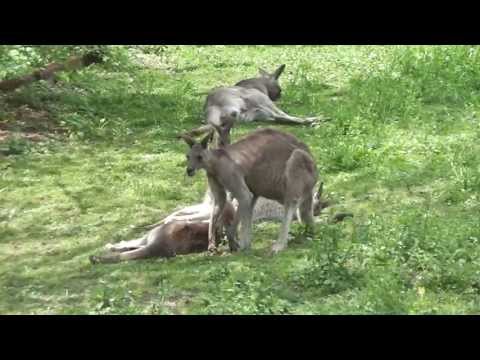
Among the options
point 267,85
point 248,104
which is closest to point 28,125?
point 248,104

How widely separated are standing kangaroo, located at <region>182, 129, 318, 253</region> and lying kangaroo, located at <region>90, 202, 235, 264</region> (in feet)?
0.56

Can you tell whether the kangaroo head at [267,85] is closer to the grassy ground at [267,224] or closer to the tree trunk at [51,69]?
the grassy ground at [267,224]

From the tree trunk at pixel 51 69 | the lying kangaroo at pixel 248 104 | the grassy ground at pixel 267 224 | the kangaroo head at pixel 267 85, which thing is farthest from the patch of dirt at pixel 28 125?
the kangaroo head at pixel 267 85

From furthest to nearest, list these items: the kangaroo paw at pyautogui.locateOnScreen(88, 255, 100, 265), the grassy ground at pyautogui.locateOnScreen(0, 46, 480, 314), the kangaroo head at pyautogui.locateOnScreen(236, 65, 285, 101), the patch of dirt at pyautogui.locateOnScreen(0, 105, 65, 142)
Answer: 1. the kangaroo head at pyautogui.locateOnScreen(236, 65, 285, 101)
2. the patch of dirt at pyautogui.locateOnScreen(0, 105, 65, 142)
3. the kangaroo paw at pyautogui.locateOnScreen(88, 255, 100, 265)
4. the grassy ground at pyautogui.locateOnScreen(0, 46, 480, 314)

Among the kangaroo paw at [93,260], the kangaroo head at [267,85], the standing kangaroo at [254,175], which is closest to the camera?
the kangaroo paw at [93,260]

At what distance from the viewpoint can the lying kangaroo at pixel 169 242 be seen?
8.70m

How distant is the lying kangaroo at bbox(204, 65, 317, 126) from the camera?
13.7 m

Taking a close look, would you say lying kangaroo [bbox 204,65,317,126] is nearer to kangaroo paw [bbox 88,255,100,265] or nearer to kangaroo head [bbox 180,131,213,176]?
kangaroo head [bbox 180,131,213,176]

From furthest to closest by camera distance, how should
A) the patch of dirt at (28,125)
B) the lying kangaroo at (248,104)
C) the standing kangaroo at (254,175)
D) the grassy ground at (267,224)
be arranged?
the lying kangaroo at (248,104) → the patch of dirt at (28,125) → the standing kangaroo at (254,175) → the grassy ground at (267,224)

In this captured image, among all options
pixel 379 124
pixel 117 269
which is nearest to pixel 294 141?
pixel 117 269

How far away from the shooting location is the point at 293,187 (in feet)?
29.1

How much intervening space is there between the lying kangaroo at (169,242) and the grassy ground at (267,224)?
182mm

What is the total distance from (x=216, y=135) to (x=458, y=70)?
5911 millimetres

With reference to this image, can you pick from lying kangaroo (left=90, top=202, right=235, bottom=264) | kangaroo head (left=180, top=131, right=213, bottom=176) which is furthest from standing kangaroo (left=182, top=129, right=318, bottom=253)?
lying kangaroo (left=90, top=202, right=235, bottom=264)
